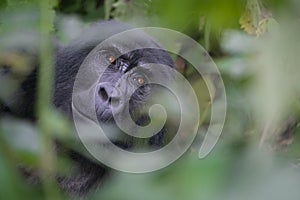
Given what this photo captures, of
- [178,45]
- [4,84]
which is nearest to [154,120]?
[178,45]

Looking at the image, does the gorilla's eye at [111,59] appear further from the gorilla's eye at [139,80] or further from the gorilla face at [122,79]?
the gorilla's eye at [139,80]

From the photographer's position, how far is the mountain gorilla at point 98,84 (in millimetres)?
931

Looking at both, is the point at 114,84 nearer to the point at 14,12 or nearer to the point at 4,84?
the point at 4,84

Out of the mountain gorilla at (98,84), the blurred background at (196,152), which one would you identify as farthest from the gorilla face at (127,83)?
the blurred background at (196,152)

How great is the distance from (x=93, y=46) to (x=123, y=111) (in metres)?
0.29

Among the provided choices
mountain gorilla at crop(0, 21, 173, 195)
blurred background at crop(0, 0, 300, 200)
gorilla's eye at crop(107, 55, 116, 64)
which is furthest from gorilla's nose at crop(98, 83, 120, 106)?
blurred background at crop(0, 0, 300, 200)

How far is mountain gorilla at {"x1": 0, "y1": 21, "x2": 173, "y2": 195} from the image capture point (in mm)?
931

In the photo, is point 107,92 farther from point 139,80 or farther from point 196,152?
point 196,152

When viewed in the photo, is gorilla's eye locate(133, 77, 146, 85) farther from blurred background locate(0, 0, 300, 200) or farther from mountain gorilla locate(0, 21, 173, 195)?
blurred background locate(0, 0, 300, 200)

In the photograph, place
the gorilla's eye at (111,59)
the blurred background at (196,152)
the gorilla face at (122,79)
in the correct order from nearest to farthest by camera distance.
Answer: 1. the blurred background at (196,152)
2. the gorilla face at (122,79)
3. the gorilla's eye at (111,59)

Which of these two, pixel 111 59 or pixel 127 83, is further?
pixel 111 59

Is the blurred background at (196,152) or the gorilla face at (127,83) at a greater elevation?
the blurred background at (196,152)

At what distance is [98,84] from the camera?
3.23 feet

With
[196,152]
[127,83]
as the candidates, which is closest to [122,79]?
[127,83]
